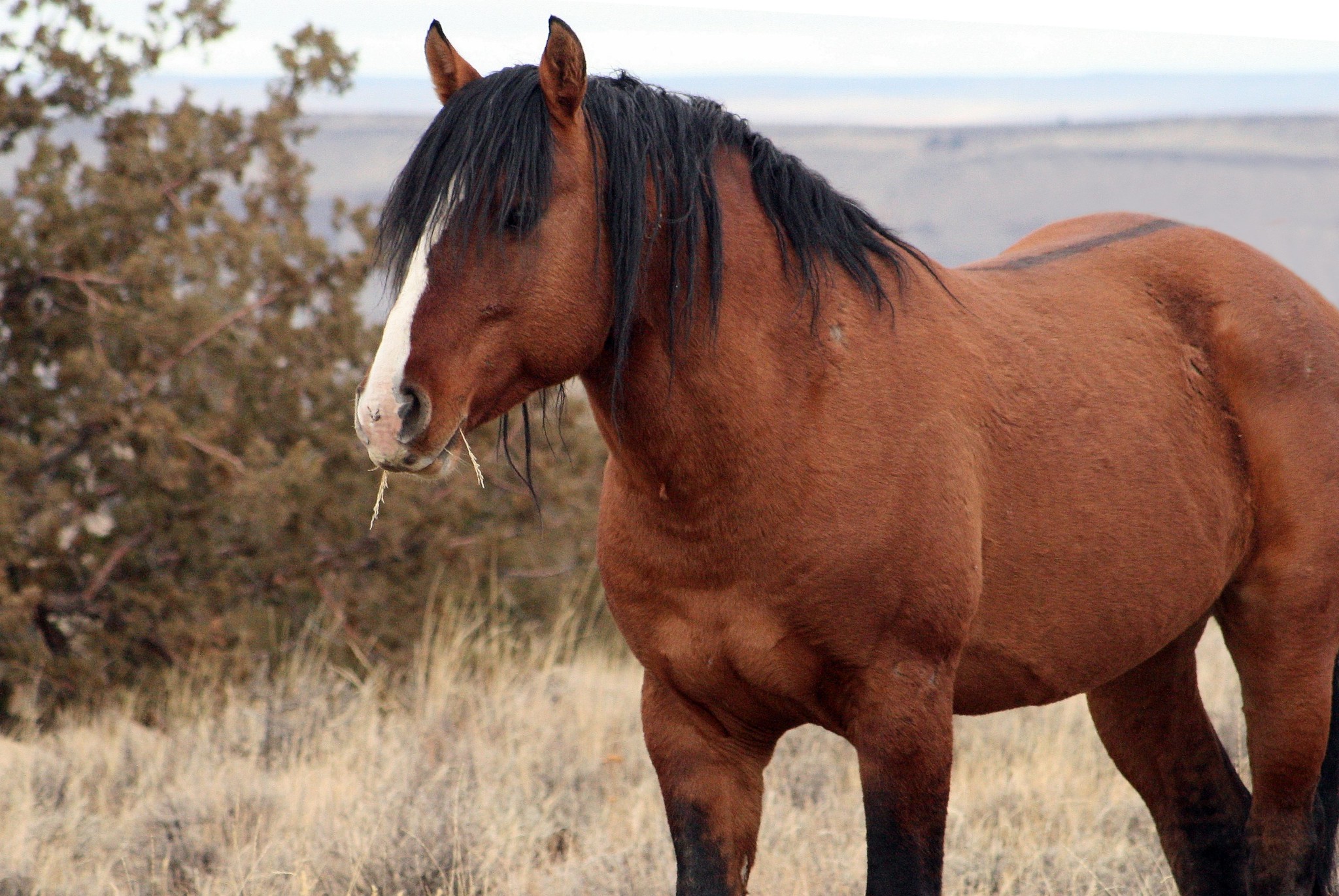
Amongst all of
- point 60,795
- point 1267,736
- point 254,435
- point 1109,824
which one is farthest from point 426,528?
point 1267,736

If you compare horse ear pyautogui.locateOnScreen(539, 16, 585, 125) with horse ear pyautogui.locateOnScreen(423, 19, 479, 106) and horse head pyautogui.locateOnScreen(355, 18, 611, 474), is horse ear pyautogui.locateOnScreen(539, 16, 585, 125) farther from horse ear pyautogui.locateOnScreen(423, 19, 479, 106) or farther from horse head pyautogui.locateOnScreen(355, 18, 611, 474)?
horse ear pyautogui.locateOnScreen(423, 19, 479, 106)

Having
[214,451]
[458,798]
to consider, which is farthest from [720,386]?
[214,451]

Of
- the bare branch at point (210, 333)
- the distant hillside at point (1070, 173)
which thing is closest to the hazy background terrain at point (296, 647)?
the bare branch at point (210, 333)

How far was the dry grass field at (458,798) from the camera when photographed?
3.72 meters

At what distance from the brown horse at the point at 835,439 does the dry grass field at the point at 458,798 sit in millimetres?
1012

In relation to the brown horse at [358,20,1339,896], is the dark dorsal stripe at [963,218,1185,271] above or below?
above

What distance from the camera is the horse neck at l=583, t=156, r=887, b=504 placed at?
7.80ft

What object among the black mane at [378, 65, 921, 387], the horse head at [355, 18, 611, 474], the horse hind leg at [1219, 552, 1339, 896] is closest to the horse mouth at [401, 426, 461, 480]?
the horse head at [355, 18, 611, 474]

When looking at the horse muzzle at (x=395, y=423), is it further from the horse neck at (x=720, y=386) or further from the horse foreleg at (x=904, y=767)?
the horse foreleg at (x=904, y=767)

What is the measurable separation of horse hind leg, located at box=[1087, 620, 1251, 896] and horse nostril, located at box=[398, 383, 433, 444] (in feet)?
7.47

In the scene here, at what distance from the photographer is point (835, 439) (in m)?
2.42

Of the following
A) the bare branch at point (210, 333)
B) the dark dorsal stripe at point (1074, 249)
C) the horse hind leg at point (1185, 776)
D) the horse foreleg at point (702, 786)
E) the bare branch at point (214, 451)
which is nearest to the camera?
the horse foreleg at point (702, 786)

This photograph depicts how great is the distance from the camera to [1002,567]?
2.64 m

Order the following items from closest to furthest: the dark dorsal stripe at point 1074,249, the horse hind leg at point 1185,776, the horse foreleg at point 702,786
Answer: the horse foreleg at point 702,786 → the dark dorsal stripe at point 1074,249 → the horse hind leg at point 1185,776
